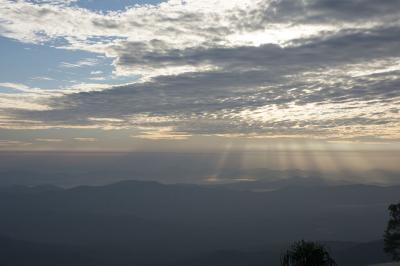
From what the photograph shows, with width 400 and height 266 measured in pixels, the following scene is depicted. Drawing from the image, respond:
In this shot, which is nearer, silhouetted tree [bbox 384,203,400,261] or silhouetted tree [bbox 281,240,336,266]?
silhouetted tree [bbox 281,240,336,266]

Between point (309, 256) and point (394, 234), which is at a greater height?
point (309, 256)

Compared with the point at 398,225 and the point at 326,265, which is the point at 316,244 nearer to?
the point at 326,265

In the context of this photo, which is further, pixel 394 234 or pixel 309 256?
pixel 394 234

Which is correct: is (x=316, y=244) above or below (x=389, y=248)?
above

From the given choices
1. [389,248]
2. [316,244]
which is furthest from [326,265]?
[389,248]

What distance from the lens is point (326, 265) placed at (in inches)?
1587

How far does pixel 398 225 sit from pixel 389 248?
152 inches

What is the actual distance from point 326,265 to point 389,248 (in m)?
32.1

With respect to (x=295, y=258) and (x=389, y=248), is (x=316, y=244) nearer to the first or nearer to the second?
(x=295, y=258)

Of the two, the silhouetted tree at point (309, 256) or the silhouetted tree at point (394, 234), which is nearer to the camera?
the silhouetted tree at point (309, 256)

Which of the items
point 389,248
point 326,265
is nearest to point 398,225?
point 389,248

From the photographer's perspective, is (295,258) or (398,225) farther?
(398,225)

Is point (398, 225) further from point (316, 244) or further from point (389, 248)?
point (316, 244)

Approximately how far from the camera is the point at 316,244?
4091cm
